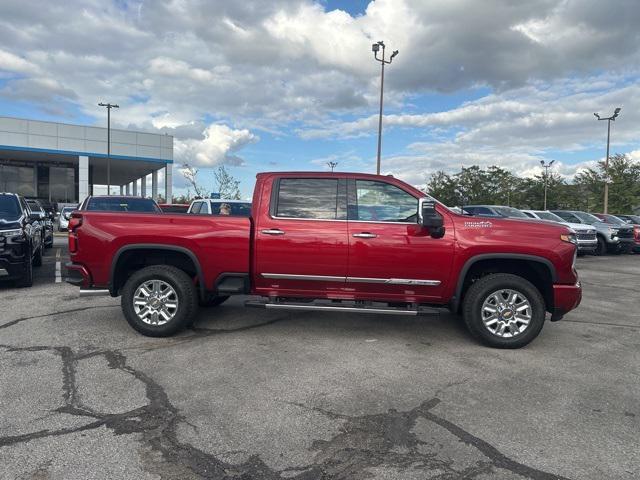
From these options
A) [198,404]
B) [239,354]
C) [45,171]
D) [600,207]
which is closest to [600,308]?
[239,354]

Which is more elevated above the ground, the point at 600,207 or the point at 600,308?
the point at 600,207

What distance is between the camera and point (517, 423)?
3.63 meters

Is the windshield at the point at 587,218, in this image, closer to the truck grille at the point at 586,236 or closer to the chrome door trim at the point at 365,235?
the truck grille at the point at 586,236

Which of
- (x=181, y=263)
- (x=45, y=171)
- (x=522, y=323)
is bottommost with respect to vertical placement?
(x=522, y=323)

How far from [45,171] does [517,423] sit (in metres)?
51.7

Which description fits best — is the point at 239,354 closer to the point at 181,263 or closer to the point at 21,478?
the point at 181,263

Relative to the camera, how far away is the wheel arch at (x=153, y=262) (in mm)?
5551

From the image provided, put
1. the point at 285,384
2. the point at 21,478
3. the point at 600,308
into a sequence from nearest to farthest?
the point at 21,478 → the point at 285,384 → the point at 600,308

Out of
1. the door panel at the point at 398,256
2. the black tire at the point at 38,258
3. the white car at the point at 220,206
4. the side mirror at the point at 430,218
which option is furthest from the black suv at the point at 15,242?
the side mirror at the point at 430,218

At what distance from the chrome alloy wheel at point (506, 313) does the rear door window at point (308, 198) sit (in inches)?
78.0

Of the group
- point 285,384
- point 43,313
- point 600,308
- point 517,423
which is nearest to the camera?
point 517,423

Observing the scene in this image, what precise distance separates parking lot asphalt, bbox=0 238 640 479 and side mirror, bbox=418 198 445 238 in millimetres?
1321

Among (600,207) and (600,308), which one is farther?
(600,207)

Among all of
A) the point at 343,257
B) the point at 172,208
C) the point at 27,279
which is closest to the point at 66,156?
the point at 172,208
